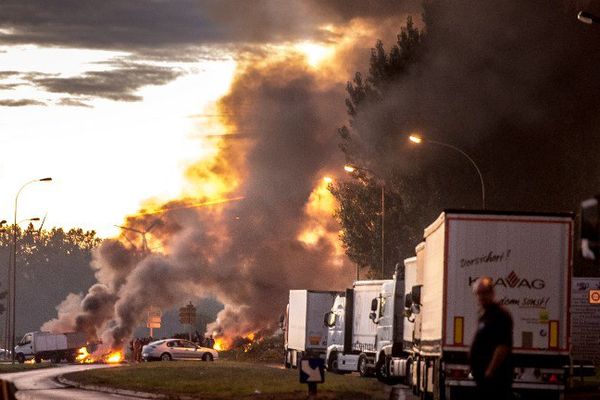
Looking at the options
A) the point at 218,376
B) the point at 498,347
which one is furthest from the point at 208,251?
the point at 498,347

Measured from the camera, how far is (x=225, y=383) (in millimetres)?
36031

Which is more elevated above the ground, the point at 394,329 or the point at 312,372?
the point at 394,329

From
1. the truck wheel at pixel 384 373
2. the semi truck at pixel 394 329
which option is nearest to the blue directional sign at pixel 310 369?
the semi truck at pixel 394 329

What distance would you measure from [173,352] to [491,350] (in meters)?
54.8

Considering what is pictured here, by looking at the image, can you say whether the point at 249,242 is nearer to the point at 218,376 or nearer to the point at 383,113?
the point at 383,113

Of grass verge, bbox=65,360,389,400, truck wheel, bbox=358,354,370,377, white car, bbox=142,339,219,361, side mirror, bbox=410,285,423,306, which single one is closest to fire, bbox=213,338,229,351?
white car, bbox=142,339,219,361

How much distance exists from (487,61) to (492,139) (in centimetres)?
436

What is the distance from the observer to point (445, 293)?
930 inches

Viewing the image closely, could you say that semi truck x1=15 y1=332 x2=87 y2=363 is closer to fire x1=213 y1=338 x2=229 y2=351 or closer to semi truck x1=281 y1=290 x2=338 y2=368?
fire x1=213 y1=338 x2=229 y2=351

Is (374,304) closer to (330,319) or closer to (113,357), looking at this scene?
(330,319)

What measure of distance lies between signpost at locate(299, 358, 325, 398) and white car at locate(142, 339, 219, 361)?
44.1 metres

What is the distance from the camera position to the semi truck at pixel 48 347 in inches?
3511

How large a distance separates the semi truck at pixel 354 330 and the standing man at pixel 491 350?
2580 centimetres

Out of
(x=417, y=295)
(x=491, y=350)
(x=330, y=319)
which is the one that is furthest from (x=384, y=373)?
(x=491, y=350)
